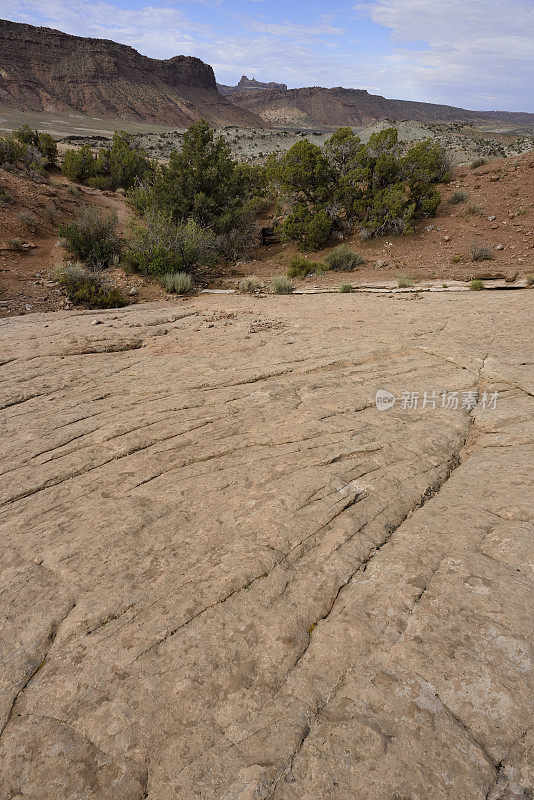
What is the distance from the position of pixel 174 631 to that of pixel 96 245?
15179mm

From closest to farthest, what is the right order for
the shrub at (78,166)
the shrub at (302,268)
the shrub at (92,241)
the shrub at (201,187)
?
the shrub at (92,241)
the shrub at (302,268)
the shrub at (201,187)
the shrub at (78,166)

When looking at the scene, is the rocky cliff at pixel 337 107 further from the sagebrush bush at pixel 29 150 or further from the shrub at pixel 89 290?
the shrub at pixel 89 290

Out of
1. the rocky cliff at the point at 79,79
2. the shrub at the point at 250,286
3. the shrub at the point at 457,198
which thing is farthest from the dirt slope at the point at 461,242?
the rocky cliff at the point at 79,79

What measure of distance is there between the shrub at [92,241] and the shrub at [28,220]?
2.59m

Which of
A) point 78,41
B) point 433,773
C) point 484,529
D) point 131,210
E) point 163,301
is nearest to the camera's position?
point 433,773

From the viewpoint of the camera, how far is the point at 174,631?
2008 mm

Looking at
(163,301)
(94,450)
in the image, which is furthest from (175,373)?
(163,301)

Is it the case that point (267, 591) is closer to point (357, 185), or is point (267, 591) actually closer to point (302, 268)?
point (302, 268)

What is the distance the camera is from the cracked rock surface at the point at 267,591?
1507mm

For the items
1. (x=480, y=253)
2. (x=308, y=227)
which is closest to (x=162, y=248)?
(x=308, y=227)

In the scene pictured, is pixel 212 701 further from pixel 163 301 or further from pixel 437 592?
pixel 163 301

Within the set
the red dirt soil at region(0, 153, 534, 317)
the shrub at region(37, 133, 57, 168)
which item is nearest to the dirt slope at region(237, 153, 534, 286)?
the red dirt soil at region(0, 153, 534, 317)

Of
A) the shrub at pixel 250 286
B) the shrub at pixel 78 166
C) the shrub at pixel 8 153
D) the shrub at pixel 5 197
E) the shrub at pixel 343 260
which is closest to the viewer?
the shrub at pixel 250 286

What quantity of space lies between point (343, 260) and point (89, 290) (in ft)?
28.8
